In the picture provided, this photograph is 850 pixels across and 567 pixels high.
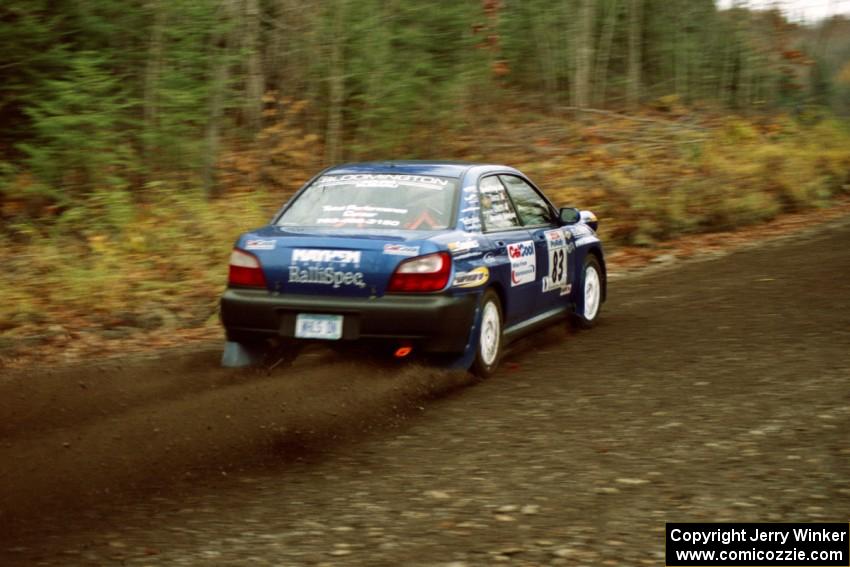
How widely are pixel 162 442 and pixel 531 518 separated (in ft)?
7.50

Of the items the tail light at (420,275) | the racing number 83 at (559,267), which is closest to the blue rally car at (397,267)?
the tail light at (420,275)

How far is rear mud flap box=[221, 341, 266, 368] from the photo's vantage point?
8.12 m

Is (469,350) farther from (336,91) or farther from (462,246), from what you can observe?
(336,91)

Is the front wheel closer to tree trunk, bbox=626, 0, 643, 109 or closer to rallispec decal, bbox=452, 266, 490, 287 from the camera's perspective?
rallispec decal, bbox=452, 266, 490, 287

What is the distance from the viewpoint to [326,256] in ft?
25.1

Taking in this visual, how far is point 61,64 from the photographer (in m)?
15.1

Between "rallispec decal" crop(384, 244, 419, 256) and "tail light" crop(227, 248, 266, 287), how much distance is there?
2.95 feet

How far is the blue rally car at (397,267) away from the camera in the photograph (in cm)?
757

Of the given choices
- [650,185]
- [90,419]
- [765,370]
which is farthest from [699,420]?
[650,185]

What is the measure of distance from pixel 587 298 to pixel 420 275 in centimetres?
315

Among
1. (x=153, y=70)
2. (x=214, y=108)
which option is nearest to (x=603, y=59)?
(x=214, y=108)

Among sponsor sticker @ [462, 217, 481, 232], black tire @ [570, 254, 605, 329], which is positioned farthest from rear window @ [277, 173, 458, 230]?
black tire @ [570, 254, 605, 329]

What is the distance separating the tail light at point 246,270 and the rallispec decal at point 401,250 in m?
0.90

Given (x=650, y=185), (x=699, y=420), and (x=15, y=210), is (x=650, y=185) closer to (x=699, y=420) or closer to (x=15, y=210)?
(x=15, y=210)
